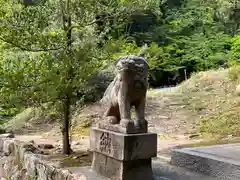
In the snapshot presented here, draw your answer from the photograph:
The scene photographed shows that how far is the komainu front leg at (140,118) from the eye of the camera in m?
3.63

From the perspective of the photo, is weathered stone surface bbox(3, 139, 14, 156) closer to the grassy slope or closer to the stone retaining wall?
the stone retaining wall

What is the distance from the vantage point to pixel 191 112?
11289mm

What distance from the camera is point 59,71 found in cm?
696

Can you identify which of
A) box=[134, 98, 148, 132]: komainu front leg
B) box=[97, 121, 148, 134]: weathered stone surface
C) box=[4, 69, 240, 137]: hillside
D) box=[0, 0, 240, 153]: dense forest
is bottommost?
box=[4, 69, 240, 137]: hillside

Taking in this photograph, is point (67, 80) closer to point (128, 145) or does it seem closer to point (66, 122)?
point (66, 122)

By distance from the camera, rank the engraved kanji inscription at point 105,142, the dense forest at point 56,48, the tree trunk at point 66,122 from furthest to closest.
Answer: the tree trunk at point 66,122, the dense forest at point 56,48, the engraved kanji inscription at point 105,142

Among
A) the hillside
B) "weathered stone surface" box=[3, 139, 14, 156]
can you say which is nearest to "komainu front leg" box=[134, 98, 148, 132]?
"weathered stone surface" box=[3, 139, 14, 156]

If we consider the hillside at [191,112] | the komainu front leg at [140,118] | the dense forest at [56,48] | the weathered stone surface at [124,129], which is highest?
the dense forest at [56,48]

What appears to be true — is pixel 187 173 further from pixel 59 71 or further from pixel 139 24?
pixel 139 24

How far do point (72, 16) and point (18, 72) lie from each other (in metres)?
1.55

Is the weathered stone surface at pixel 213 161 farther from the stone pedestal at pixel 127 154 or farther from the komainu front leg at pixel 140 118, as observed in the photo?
the komainu front leg at pixel 140 118

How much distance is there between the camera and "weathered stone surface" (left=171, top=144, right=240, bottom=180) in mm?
4094

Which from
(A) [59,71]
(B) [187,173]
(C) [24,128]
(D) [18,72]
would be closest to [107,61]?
(A) [59,71]

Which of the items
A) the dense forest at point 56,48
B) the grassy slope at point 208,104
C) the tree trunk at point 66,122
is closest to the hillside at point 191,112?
the grassy slope at point 208,104
